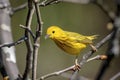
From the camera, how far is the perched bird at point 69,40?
3.21 meters

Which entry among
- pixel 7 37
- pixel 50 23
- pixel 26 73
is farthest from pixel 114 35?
pixel 50 23

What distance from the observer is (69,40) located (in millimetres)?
3473

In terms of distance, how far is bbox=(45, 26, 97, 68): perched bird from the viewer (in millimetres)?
3215

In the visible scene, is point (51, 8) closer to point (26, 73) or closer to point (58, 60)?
point (58, 60)

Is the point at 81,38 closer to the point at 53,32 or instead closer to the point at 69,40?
the point at 69,40

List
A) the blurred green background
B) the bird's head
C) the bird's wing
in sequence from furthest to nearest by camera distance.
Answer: the blurred green background, the bird's wing, the bird's head

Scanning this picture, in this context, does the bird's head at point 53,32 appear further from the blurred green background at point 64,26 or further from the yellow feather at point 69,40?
the blurred green background at point 64,26

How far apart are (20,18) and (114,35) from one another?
22.1 ft

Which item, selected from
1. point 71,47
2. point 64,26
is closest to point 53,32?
point 71,47

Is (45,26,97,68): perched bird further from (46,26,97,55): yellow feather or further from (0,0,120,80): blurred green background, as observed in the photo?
(0,0,120,80): blurred green background

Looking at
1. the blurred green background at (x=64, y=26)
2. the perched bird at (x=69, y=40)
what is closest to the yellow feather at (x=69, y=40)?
the perched bird at (x=69, y=40)

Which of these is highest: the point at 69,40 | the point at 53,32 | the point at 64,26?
the point at 53,32

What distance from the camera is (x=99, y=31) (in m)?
7.98

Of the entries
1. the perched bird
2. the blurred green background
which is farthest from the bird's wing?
the blurred green background
